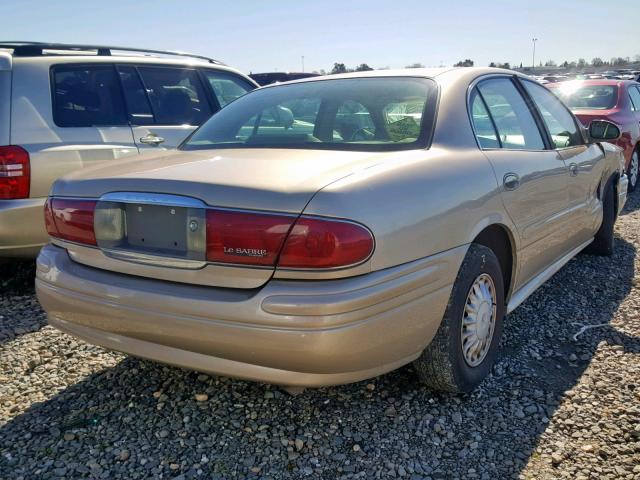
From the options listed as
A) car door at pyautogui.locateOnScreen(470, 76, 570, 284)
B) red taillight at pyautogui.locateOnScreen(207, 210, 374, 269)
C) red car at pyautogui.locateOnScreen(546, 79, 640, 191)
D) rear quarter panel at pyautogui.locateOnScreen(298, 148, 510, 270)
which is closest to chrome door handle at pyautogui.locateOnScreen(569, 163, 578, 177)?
car door at pyautogui.locateOnScreen(470, 76, 570, 284)

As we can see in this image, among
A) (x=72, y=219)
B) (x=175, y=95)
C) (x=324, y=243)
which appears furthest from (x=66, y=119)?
(x=324, y=243)

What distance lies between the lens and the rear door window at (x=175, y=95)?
5008 millimetres

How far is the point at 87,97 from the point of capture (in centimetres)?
450

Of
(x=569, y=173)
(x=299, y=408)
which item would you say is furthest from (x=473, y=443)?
(x=569, y=173)

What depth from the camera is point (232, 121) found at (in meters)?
3.32

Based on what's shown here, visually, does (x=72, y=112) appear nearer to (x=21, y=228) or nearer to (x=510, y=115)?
(x=21, y=228)

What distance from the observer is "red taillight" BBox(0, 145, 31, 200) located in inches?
151

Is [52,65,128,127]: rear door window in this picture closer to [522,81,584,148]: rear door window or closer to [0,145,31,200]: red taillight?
[0,145,31,200]: red taillight

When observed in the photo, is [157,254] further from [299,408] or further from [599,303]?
[599,303]

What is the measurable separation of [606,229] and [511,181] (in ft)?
8.19

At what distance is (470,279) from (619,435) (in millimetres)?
889

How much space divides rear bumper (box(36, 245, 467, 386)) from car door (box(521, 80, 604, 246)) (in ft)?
5.69

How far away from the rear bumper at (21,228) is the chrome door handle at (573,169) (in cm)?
346

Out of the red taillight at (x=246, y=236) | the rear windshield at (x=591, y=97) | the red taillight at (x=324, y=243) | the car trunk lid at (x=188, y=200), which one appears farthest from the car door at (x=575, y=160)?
the rear windshield at (x=591, y=97)
